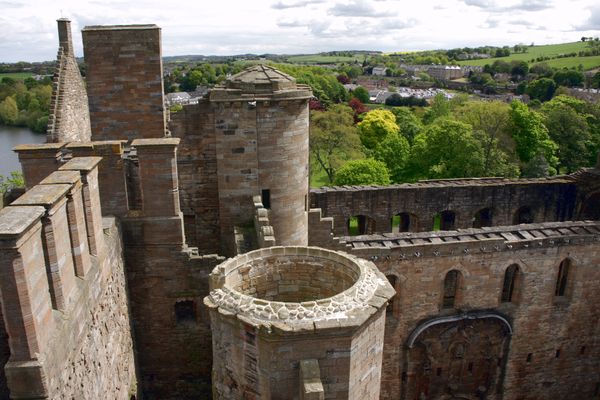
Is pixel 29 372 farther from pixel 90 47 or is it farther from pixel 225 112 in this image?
pixel 90 47

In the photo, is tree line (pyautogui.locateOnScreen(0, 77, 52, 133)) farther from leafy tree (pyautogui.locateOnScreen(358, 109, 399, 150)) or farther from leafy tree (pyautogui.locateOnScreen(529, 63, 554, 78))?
leafy tree (pyautogui.locateOnScreen(529, 63, 554, 78))

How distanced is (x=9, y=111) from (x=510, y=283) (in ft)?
225

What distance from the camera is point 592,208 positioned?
2133 cm

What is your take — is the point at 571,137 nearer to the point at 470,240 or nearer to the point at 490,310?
the point at 490,310

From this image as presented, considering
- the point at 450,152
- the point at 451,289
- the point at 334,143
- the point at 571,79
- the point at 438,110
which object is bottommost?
the point at 451,289

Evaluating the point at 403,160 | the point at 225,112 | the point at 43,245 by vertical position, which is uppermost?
the point at 225,112

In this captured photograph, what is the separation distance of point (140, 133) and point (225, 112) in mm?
3185

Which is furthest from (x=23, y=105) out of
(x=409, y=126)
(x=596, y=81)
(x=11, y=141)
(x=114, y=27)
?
(x=596, y=81)

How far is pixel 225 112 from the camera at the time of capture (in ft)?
42.8

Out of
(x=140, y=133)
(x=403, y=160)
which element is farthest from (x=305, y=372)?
(x=403, y=160)

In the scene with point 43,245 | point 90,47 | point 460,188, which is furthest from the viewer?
point 460,188

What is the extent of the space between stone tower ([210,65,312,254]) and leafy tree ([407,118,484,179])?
65.8 feet

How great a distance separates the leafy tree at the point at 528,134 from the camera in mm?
→ 36469

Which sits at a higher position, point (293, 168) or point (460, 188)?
point (293, 168)
